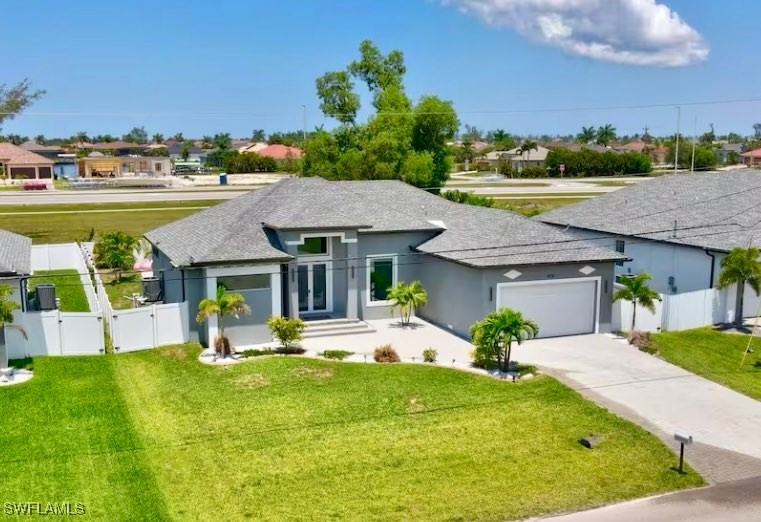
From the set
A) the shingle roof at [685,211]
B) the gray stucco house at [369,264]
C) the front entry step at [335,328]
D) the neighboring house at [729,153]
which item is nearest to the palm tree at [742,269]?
the shingle roof at [685,211]

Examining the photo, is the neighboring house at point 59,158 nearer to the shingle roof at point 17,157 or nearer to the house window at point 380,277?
the shingle roof at point 17,157

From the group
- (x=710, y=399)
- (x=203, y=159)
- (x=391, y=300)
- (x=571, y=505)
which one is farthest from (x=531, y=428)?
(x=203, y=159)

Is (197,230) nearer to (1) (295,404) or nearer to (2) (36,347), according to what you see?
(2) (36,347)

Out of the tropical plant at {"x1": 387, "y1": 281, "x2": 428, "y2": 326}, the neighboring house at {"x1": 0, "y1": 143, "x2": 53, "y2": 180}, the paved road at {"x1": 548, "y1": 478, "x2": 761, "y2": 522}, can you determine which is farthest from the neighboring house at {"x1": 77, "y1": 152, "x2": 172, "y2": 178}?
the paved road at {"x1": 548, "y1": 478, "x2": 761, "y2": 522}

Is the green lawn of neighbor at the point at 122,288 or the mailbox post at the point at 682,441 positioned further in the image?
the green lawn of neighbor at the point at 122,288

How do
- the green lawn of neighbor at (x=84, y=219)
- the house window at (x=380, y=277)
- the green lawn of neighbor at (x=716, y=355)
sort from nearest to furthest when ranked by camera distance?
1. the green lawn of neighbor at (x=716, y=355)
2. the house window at (x=380, y=277)
3. the green lawn of neighbor at (x=84, y=219)
